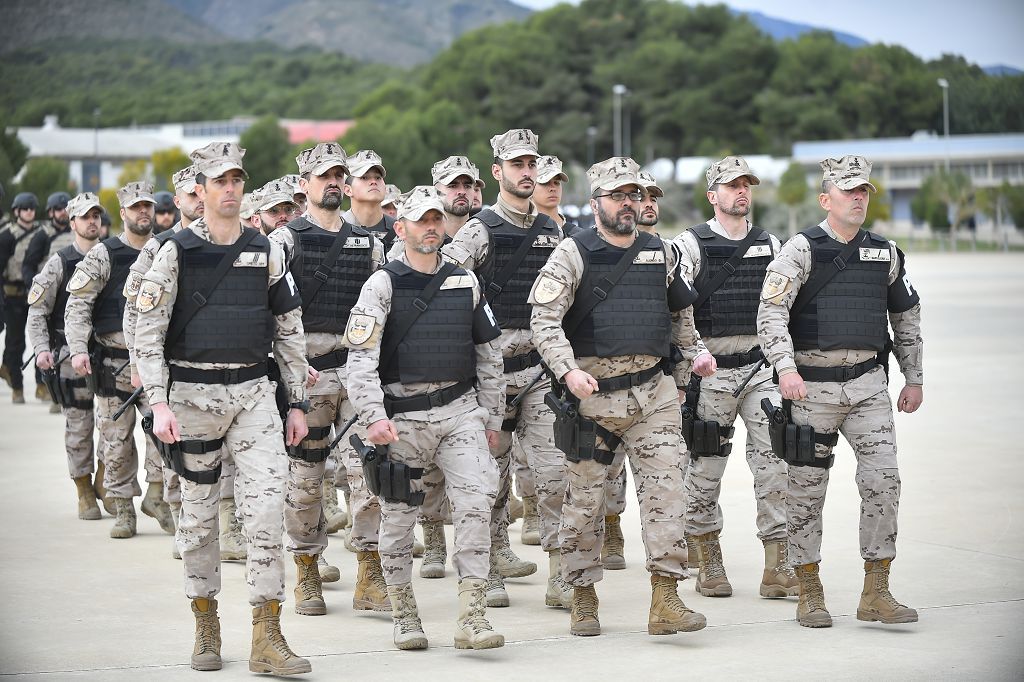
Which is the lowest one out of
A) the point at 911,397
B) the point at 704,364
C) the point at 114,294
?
the point at 911,397

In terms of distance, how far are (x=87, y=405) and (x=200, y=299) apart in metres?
4.51

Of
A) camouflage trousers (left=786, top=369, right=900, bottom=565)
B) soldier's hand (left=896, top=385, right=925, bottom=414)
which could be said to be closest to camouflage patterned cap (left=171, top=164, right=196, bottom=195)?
camouflage trousers (left=786, top=369, right=900, bottom=565)

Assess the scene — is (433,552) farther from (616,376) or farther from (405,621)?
(616,376)

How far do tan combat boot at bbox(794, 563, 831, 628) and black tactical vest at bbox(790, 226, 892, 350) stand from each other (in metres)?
1.18

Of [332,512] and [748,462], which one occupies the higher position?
[748,462]

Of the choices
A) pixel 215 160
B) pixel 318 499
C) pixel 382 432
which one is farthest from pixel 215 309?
pixel 318 499

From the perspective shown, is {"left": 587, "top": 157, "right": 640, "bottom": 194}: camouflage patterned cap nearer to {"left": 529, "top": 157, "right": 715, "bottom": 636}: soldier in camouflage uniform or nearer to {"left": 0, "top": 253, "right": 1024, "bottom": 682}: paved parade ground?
{"left": 529, "top": 157, "right": 715, "bottom": 636}: soldier in camouflage uniform

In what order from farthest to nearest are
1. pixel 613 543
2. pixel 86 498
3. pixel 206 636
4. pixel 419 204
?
pixel 86 498 → pixel 613 543 → pixel 419 204 → pixel 206 636

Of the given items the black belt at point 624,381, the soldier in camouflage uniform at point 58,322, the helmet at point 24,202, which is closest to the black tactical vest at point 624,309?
the black belt at point 624,381

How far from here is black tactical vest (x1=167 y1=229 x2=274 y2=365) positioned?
6.43m

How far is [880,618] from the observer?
23.1 ft

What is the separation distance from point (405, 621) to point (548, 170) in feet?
9.89

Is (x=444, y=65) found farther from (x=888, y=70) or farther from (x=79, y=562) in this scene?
(x=79, y=562)

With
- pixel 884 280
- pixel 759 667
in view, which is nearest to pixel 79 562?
pixel 759 667
